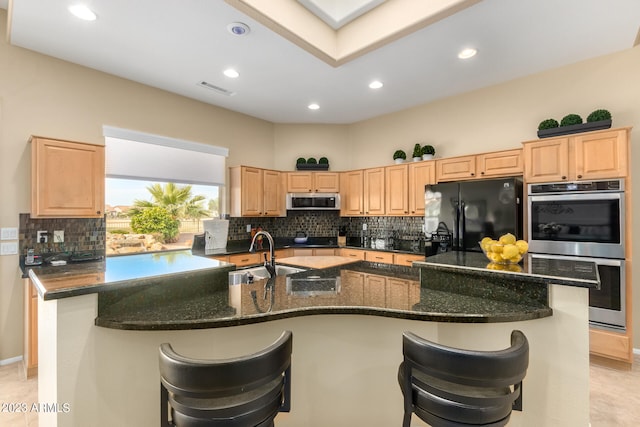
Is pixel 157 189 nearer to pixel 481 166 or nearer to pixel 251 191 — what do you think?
pixel 251 191

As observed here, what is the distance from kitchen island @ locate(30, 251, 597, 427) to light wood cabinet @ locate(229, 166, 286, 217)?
10.1ft

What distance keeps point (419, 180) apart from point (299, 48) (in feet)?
8.09

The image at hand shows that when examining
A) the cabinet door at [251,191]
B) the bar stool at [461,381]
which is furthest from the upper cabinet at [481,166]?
the bar stool at [461,381]

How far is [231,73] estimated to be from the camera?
11.8 feet

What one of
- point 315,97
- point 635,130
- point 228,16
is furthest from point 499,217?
point 228,16

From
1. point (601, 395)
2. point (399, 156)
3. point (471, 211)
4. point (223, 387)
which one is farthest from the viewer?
point (399, 156)

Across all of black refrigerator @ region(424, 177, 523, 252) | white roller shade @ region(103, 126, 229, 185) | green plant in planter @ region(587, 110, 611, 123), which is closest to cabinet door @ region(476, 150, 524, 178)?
black refrigerator @ region(424, 177, 523, 252)

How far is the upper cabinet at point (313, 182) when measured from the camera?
5.23 meters

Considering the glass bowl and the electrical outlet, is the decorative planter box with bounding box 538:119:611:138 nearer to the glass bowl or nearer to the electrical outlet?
the glass bowl

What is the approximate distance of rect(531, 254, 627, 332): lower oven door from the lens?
2.71 metres

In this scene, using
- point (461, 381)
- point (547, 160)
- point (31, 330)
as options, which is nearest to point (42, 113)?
point (31, 330)

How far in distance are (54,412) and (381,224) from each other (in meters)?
4.63

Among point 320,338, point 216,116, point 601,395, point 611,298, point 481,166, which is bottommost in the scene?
point 601,395

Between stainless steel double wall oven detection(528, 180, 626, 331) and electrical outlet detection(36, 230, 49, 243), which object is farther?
electrical outlet detection(36, 230, 49, 243)
